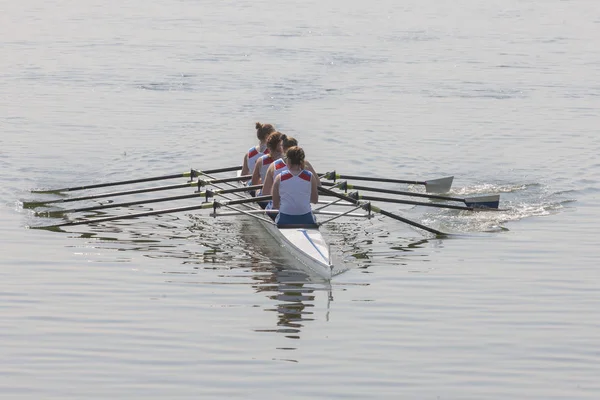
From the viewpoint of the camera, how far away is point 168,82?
33688mm

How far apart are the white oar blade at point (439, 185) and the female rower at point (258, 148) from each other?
3.45m

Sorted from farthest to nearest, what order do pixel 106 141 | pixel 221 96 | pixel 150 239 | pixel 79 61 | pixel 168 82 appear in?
1. pixel 79 61
2. pixel 168 82
3. pixel 221 96
4. pixel 106 141
5. pixel 150 239

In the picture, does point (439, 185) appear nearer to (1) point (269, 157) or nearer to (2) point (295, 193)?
(1) point (269, 157)

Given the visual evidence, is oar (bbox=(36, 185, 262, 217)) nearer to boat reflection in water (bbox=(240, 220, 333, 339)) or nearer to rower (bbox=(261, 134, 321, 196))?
rower (bbox=(261, 134, 321, 196))

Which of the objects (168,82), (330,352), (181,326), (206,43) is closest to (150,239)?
(181,326)

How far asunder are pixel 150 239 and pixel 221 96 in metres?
16.0

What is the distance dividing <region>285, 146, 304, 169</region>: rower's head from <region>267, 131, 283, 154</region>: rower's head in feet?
4.52

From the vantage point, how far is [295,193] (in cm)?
1445

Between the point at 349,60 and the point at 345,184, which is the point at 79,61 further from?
the point at 345,184

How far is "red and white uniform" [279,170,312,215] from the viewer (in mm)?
14383

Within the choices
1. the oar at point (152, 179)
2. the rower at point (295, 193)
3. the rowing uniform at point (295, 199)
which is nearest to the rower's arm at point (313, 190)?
the rower at point (295, 193)

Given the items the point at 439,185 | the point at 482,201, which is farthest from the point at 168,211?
the point at 439,185

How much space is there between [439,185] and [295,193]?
5437 millimetres

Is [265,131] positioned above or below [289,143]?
above
